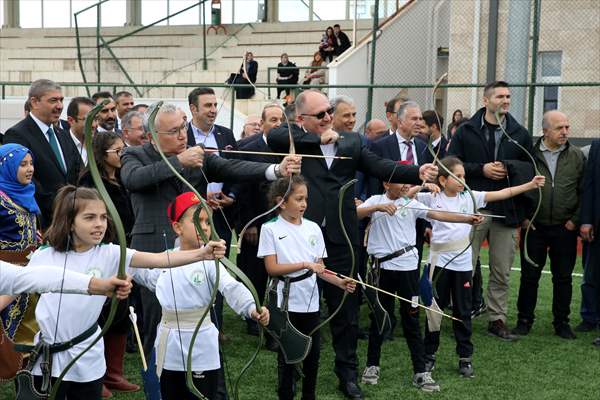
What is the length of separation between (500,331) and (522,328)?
9.4 inches

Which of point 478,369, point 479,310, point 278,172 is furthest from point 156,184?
point 479,310

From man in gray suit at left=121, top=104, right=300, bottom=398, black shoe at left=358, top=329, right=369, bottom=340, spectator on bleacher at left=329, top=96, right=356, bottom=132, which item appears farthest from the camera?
black shoe at left=358, top=329, right=369, bottom=340

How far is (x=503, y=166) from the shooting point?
274 inches

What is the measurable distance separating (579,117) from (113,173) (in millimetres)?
9524

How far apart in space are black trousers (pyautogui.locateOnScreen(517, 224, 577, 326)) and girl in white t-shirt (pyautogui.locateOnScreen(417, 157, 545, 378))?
1.33 meters

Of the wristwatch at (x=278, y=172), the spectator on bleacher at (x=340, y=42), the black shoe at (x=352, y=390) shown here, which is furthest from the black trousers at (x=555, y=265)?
the spectator on bleacher at (x=340, y=42)

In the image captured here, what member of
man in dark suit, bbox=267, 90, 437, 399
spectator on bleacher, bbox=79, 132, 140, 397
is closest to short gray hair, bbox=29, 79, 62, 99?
spectator on bleacher, bbox=79, 132, 140, 397

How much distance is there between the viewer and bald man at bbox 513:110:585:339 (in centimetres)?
741

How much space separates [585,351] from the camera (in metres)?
7.04

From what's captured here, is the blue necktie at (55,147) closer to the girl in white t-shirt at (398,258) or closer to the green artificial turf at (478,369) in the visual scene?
Result: the green artificial turf at (478,369)

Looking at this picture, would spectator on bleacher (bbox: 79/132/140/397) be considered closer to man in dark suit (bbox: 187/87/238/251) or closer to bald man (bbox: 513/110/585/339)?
man in dark suit (bbox: 187/87/238/251)

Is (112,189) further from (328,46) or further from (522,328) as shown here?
(328,46)

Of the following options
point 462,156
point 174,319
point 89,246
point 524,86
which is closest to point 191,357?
point 174,319

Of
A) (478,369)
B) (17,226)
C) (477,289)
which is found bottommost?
(478,369)
